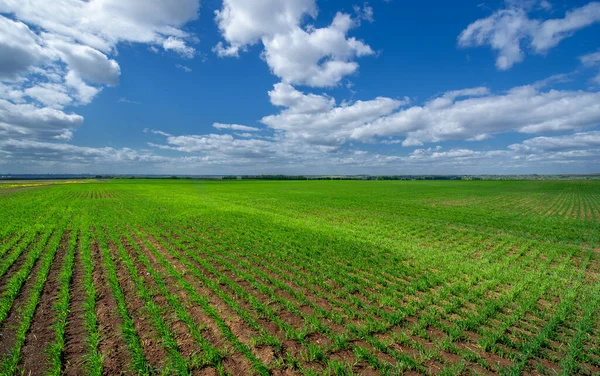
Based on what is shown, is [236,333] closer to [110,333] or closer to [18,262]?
[110,333]

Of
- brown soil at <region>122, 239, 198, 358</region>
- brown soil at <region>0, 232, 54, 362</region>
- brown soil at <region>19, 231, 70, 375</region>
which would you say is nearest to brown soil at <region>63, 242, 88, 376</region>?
brown soil at <region>19, 231, 70, 375</region>

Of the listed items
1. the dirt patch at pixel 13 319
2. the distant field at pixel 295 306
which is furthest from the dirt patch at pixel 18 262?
the dirt patch at pixel 13 319

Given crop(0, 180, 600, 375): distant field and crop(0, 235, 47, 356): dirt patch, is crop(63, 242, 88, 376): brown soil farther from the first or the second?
crop(0, 235, 47, 356): dirt patch

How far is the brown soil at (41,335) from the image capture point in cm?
518

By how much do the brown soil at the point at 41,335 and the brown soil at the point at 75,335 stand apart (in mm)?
325

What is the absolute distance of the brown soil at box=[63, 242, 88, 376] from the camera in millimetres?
5180

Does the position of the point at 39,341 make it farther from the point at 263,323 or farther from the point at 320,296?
the point at 320,296

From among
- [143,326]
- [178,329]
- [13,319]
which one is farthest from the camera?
[13,319]

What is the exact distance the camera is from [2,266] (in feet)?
34.2

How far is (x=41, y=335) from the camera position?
610cm

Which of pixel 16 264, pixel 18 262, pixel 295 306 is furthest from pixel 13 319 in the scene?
pixel 295 306

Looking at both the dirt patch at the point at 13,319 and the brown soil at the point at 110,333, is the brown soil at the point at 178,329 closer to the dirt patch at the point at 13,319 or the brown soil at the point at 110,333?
the brown soil at the point at 110,333

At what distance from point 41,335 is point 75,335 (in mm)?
782

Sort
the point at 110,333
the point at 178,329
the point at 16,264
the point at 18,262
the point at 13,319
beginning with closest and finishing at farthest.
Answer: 1. the point at 110,333
2. the point at 178,329
3. the point at 13,319
4. the point at 16,264
5. the point at 18,262
